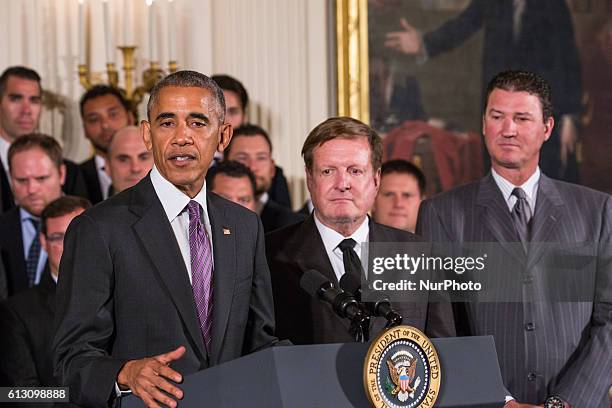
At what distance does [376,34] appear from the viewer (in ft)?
22.1

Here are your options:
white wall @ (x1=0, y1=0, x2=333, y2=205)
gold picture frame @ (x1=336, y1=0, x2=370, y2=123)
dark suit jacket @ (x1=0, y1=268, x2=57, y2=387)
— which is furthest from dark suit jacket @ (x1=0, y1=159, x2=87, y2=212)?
gold picture frame @ (x1=336, y1=0, x2=370, y2=123)

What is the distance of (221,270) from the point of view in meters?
2.63

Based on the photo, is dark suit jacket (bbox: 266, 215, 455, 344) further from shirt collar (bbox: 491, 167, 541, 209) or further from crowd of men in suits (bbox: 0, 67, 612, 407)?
shirt collar (bbox: 491, 167, 541, 209)

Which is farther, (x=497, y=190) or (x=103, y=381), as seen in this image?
(x=497, y=190)

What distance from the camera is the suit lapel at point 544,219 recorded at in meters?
3.59

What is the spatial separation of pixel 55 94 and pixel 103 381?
4.17 m

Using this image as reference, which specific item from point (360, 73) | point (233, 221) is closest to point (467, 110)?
point (360, 73)

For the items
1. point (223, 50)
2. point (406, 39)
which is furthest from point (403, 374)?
point (406, 39)

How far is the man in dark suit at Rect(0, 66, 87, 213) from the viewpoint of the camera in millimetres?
5508

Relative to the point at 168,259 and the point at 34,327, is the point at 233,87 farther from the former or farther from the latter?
the point at 168,259

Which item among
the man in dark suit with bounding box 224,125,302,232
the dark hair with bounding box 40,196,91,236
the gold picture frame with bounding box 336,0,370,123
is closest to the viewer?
the dark hair with bounding box 40,196,91,236

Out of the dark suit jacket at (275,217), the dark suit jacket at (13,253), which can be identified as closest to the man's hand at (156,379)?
the dark suit jacket at (13,253)

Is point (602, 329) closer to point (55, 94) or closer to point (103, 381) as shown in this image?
point (103, 381)

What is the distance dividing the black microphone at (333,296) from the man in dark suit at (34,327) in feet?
6.16
